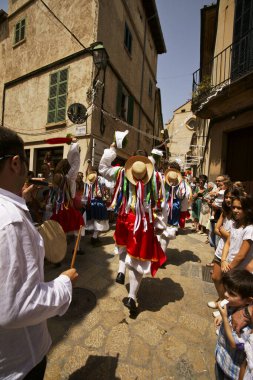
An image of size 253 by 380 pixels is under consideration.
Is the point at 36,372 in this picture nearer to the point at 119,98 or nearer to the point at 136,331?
the point at 136,331

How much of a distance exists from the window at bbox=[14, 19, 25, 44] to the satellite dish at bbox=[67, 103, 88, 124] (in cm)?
→ 580

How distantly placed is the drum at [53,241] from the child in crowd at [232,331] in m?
1.28

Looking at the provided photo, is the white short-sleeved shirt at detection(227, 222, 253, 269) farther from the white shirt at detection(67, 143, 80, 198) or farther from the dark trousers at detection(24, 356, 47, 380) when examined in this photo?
the white shirt at detection(67, 143, 80, 198)

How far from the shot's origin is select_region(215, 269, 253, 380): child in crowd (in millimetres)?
1513

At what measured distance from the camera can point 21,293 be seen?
0.85 meters

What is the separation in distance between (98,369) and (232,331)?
1.27 metres

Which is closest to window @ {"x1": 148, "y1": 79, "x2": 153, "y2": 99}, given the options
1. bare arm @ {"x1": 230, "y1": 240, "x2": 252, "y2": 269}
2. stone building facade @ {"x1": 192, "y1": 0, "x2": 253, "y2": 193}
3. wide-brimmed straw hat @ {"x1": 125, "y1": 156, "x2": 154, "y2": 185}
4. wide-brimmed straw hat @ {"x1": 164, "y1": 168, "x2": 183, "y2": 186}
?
stone building facade @ {"x1": 192, "y1": 0, "x2": 253, "y2": 193}

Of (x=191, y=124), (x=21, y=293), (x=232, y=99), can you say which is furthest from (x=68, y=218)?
(x=191, y=124)

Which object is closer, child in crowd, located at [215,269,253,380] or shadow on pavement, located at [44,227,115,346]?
child in crowd, located at [215,269,253,380]

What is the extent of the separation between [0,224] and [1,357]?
0.62 meters

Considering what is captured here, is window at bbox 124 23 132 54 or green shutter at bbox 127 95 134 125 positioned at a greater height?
window at bbox 124 23 132 54

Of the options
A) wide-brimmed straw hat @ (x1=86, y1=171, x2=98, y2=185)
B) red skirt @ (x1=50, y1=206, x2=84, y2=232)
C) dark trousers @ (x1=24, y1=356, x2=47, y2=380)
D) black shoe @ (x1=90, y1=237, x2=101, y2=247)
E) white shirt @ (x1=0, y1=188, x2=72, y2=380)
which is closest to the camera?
white shirt @ (x1=0, y1=188, x2=72, y2=380)

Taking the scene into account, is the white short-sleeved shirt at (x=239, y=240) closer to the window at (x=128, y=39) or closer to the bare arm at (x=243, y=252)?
the bare arm at (x=243, y=252)

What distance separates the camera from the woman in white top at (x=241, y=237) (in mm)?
2336
